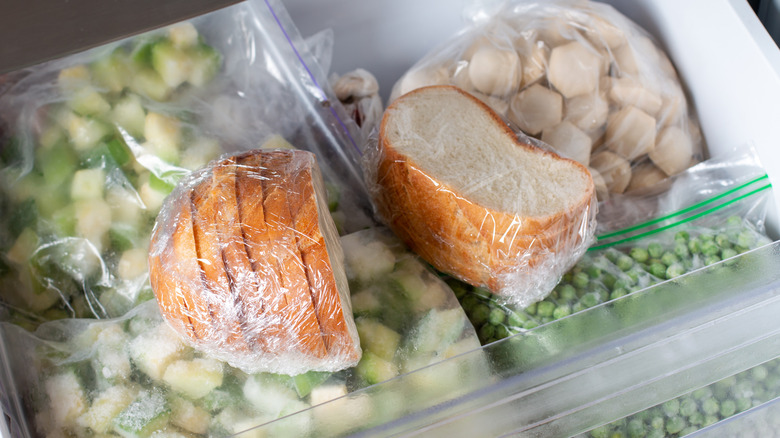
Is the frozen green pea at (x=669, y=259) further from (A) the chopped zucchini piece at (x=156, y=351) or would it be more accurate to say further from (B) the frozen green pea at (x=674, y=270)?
(A) the chopped zucchini piece at (x=156, y=351)

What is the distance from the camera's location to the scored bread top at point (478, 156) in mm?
779

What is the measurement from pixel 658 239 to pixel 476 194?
1.23ft

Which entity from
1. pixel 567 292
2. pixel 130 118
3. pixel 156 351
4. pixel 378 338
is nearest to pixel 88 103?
pixel 130 118

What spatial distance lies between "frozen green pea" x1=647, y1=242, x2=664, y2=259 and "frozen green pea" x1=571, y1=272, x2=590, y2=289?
0.12 m

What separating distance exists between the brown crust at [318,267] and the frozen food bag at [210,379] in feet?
0.22

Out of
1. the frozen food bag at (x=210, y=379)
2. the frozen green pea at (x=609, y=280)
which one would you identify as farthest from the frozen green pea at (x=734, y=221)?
the frozen food bag at (x=210, y=379)

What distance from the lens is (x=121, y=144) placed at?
85 centimetres

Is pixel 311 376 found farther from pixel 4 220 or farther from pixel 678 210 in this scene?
pixel 678 210

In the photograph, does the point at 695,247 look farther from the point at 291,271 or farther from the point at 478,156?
the point at 291,271

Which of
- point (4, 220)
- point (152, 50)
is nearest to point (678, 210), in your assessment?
point (152, 50)

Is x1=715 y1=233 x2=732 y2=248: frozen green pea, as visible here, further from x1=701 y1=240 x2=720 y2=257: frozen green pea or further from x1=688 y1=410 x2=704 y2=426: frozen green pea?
x1=688 y1=410 x2=704 y2=426: frozen green pea

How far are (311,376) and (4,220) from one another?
0.49 meters

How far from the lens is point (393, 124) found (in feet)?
2.79

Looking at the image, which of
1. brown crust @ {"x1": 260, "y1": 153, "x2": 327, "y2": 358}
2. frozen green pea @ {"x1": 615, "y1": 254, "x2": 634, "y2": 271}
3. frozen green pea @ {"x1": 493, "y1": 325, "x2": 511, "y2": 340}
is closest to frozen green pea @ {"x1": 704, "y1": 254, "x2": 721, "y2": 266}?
frozen green pea @ {"x1": 615, "y1": 254, "x2": 634, "y2": 271}
